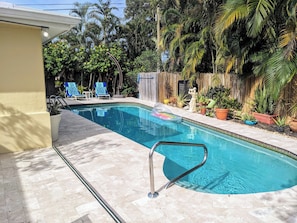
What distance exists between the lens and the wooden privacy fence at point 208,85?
29.6ft

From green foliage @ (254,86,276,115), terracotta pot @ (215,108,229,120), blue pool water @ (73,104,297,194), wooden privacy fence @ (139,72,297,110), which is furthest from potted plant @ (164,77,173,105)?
green foliage @ (254,86,276,115)

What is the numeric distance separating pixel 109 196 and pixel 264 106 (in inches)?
264

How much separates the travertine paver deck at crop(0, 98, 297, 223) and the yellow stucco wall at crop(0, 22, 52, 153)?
1.38ft

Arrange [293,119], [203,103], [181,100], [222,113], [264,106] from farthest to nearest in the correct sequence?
[181,100] → [203,103] → [222,113] → [264,106] → [293,119]

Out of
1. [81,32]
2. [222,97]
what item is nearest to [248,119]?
[222,97]

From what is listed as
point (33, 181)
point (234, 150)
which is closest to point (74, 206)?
point (33, 181)

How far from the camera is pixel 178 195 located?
3.73 m

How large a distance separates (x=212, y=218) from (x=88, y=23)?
21555 millimetres

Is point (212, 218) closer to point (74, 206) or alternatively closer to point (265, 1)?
point (74, 206)

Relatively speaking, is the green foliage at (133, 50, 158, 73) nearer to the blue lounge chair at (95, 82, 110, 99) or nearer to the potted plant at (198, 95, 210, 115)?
the blue lounge chair at (95, 82, 110, 99)

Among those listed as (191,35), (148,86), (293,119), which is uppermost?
(191,35)

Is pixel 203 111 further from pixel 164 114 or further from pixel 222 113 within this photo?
pixel 164 114

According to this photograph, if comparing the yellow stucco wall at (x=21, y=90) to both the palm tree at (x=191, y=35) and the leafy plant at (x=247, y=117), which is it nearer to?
the leafy plant at (x=247, y=117)

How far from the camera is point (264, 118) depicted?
8.38 m
